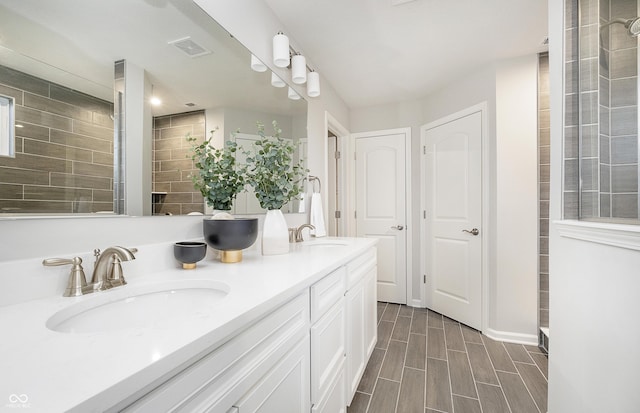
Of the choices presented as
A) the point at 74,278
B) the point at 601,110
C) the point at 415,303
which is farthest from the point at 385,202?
the point at 74,278

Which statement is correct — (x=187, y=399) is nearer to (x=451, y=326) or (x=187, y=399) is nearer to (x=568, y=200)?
(x=568, y=200)

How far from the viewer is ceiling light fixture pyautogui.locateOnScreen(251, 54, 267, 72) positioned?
5.29 ft

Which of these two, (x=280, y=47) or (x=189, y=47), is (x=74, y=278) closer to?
(x=189, y=47)

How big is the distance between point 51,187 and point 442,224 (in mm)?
2955

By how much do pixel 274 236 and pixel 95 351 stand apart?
99 centimetres

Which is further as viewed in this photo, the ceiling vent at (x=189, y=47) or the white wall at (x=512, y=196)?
the white wall at (x=512, y=196)

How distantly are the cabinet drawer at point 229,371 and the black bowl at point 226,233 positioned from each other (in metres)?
0.43

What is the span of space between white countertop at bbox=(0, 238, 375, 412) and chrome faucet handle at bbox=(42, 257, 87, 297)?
3cm

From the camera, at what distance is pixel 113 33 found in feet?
3.01

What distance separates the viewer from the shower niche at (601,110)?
107 centimetres

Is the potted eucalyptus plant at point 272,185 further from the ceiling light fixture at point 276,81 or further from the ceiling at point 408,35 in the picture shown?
the ceiling at point 408,35

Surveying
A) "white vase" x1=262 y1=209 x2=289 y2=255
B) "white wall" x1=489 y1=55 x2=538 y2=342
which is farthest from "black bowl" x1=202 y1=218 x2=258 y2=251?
"white wall" x1=489 y1=55 x2=538 y2=342

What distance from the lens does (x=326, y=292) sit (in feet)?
3.90

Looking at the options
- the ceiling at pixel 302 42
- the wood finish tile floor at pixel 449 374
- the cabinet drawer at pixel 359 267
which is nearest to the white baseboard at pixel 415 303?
the wood finish tile floor at pixel 449 374
